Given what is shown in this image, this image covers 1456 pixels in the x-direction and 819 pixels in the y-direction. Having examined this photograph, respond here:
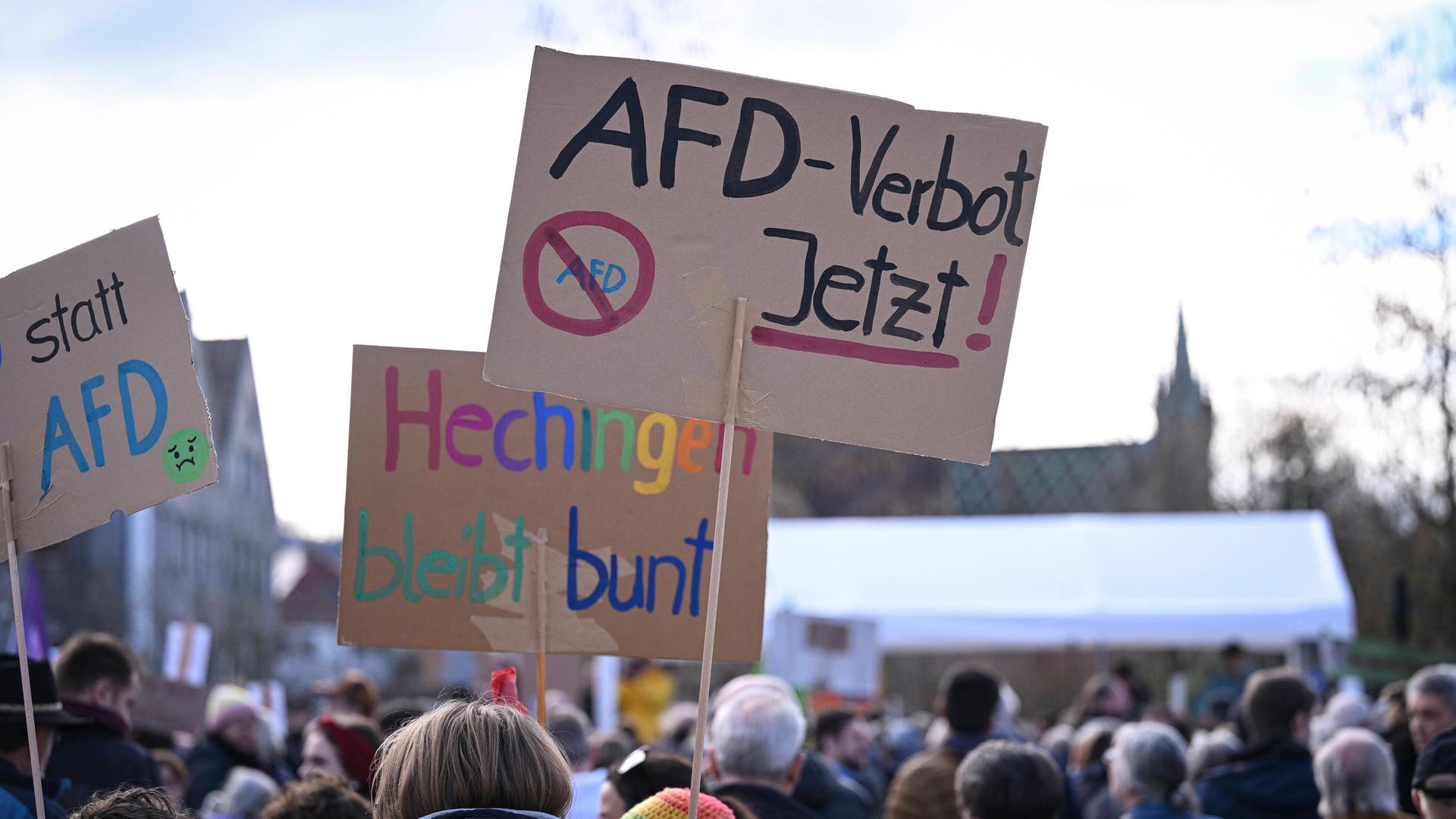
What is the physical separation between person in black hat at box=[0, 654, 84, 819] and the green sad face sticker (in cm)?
65

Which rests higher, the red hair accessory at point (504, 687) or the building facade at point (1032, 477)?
the building facade at point (1032, 477)

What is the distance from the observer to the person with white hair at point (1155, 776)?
14.9 ft

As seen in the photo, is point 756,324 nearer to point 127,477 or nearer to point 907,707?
point 127,477

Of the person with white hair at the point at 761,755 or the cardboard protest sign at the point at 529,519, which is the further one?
the person with white hair at the point at 761,755

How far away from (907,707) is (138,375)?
3712 cm

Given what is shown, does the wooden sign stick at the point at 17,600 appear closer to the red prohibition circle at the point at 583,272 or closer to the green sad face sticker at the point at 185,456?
the green sad face sticker at the point at 185,456

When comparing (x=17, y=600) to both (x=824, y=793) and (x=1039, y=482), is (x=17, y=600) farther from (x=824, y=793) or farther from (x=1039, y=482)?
(x=1039, y=482)

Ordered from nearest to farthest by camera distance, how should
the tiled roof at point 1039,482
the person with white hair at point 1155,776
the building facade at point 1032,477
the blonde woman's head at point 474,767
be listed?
1. the blonde woman's head at point 474,767
2. the person with white hair at point 1155,776
3. the building facade at point 1032,477
4. the tiled roof at point 1039,482

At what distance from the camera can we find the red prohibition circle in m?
2.55

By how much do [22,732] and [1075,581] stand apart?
1153 centimetres

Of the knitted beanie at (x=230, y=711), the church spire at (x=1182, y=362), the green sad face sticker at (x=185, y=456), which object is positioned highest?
the church spire at (x=1182, y=362)

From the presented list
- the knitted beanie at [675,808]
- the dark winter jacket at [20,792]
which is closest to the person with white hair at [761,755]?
the knitted beanie at [675,808]

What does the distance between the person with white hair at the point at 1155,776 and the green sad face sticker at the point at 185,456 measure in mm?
2976

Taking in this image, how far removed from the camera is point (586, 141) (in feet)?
8.41
